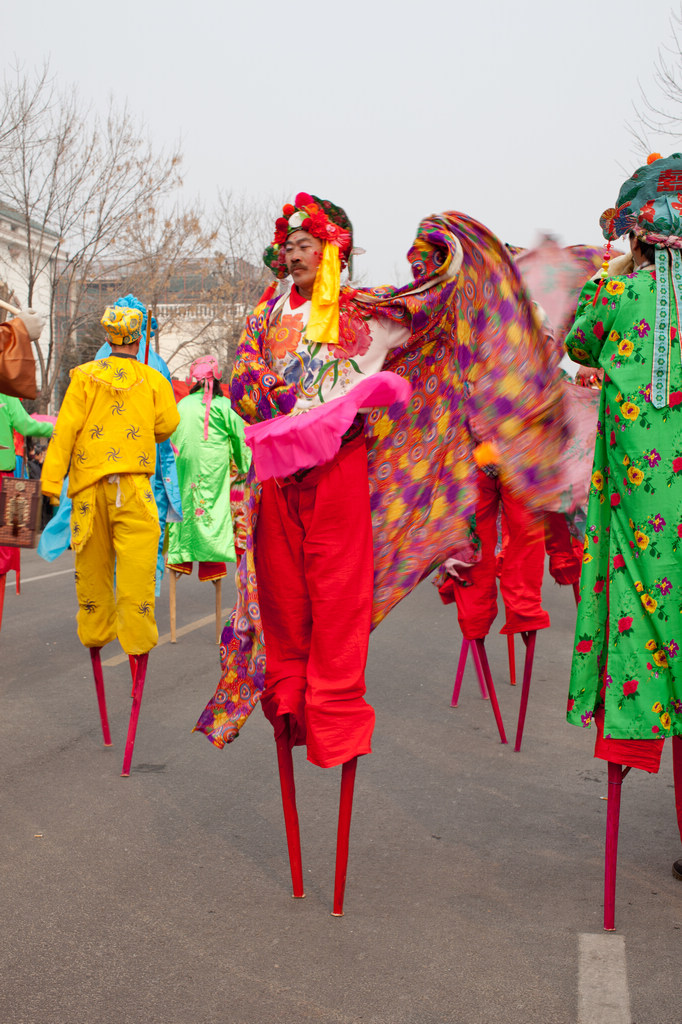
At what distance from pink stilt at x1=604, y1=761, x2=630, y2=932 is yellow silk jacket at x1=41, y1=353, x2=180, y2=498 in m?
2.53

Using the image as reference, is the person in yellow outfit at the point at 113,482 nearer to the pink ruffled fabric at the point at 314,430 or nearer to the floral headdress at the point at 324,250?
the floral headdress at the point at 324,250

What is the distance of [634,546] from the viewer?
3.19 m

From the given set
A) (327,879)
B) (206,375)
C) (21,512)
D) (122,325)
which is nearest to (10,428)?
(206,375)

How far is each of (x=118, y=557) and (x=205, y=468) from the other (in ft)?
11.7

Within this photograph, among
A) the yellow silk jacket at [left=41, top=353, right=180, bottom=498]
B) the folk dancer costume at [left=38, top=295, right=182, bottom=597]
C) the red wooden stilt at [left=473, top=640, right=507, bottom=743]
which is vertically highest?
the yellow silk jacket at [left=41, top=353, right=180, bottom=498]

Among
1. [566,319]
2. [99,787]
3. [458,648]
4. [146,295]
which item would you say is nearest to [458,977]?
[99,787]

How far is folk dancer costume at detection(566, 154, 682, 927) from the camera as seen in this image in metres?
3.15

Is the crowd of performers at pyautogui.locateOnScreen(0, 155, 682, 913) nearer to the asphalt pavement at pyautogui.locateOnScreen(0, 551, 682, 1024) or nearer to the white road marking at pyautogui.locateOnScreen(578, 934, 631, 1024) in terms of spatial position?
the asphalt pavement at pyautogui.locateOnScreen(0, 551, 682, 1024)

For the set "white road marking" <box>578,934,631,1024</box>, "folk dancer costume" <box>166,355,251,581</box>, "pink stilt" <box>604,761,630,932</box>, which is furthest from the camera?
"folk dancer costume" <box>166,355,251,581</box>

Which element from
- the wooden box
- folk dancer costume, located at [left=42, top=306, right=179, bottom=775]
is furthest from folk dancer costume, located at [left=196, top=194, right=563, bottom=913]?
folk dancer costume, located at [left=42, top=306, right=179, bottom=775]

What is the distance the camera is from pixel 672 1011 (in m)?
2.63

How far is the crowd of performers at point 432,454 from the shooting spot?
125 inches

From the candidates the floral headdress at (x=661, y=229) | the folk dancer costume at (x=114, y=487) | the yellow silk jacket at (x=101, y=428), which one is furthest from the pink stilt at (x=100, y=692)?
the floral headdress at (x=661, y=229)

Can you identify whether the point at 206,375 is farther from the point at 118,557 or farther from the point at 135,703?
the point at 135,703
